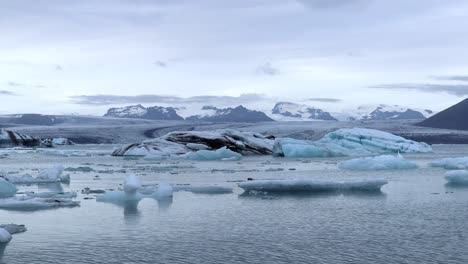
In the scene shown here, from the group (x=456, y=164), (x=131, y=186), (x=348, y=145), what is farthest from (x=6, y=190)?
(x=348, y=145)

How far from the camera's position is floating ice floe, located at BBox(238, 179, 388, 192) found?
15.5m

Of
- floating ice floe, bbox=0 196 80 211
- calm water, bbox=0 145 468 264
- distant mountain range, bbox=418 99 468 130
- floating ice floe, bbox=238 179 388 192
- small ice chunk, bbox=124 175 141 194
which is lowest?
calm water, bbox=0 145 468 264

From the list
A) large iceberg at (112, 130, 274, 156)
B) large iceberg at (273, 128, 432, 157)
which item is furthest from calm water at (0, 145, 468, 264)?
large iceberg at (112, 130, 274, 156)

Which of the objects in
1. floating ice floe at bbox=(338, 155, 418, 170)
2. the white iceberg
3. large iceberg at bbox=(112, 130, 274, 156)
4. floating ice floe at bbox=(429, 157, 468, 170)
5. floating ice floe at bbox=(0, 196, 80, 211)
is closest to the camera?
floating ice floe at bbox=(0, 196, 80, 211)

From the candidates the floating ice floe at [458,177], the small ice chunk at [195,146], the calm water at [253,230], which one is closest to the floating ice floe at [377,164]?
the floating ice floe at [458,177]

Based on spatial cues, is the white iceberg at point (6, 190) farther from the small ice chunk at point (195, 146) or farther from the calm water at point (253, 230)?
the small ice chunk at point (195, 146)

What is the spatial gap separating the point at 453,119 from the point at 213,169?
101109 mm

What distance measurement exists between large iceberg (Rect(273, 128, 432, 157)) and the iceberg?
311 centimetres

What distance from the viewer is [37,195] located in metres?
14.4

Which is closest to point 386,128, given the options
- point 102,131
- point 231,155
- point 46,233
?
point 102,131

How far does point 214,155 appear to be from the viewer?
3494cm

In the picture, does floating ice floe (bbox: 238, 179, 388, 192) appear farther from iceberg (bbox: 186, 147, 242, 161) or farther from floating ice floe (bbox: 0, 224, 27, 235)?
iceberg (bbox: 186, 147, 242, 161)

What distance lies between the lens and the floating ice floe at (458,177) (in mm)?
18047

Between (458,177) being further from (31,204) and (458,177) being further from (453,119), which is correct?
(453,119)
